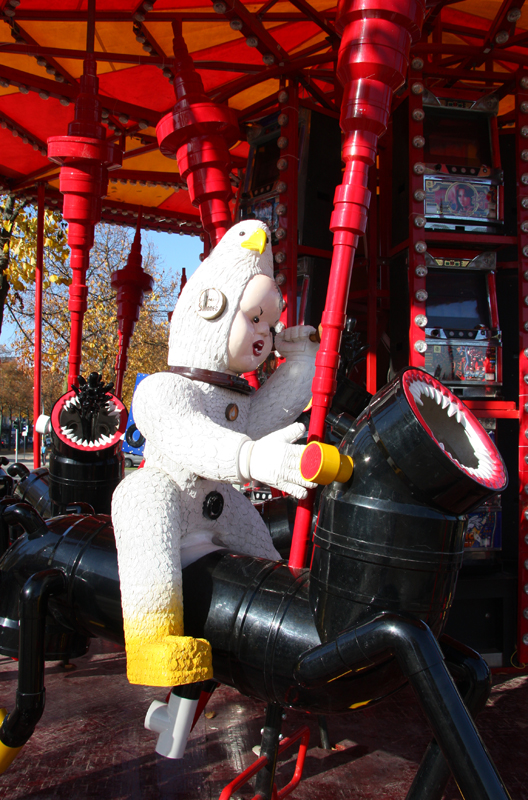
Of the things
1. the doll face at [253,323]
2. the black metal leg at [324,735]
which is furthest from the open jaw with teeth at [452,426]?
the black metal leg at [324,735]

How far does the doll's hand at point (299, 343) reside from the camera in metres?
1.91

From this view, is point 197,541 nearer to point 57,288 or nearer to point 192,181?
point 192,181

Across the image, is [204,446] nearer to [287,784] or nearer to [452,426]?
[452,426]

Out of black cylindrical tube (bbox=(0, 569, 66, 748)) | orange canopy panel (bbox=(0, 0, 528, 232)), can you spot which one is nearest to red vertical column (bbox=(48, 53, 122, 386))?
orange canopy panel (bbox=(0, 0, 528, 232))

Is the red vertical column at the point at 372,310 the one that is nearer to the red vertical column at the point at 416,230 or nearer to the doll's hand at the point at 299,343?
the red vertical column at the point at 416,230

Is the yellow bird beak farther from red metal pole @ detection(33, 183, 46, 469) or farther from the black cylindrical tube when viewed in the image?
→ red metal pole @ detection(33, 183, 46, 469)

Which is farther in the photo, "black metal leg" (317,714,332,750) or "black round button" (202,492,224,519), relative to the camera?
"black metal leg" (317,714,332,750)

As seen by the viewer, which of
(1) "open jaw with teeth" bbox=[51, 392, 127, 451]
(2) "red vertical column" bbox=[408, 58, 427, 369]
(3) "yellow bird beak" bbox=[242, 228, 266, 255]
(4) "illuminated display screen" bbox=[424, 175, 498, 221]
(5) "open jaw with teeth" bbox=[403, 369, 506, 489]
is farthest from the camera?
(4) "illuminated display screen" bbox=[424, 175, 498, 221]

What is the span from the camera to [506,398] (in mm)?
3605

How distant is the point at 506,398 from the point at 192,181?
2.29 m

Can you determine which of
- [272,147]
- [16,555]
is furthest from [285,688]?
[272,147]

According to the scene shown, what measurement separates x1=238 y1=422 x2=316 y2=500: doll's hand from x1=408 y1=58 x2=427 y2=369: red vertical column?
1.86 meters

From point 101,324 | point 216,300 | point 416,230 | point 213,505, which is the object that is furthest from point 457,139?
point 101,324

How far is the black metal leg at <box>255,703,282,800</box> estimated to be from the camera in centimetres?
171
